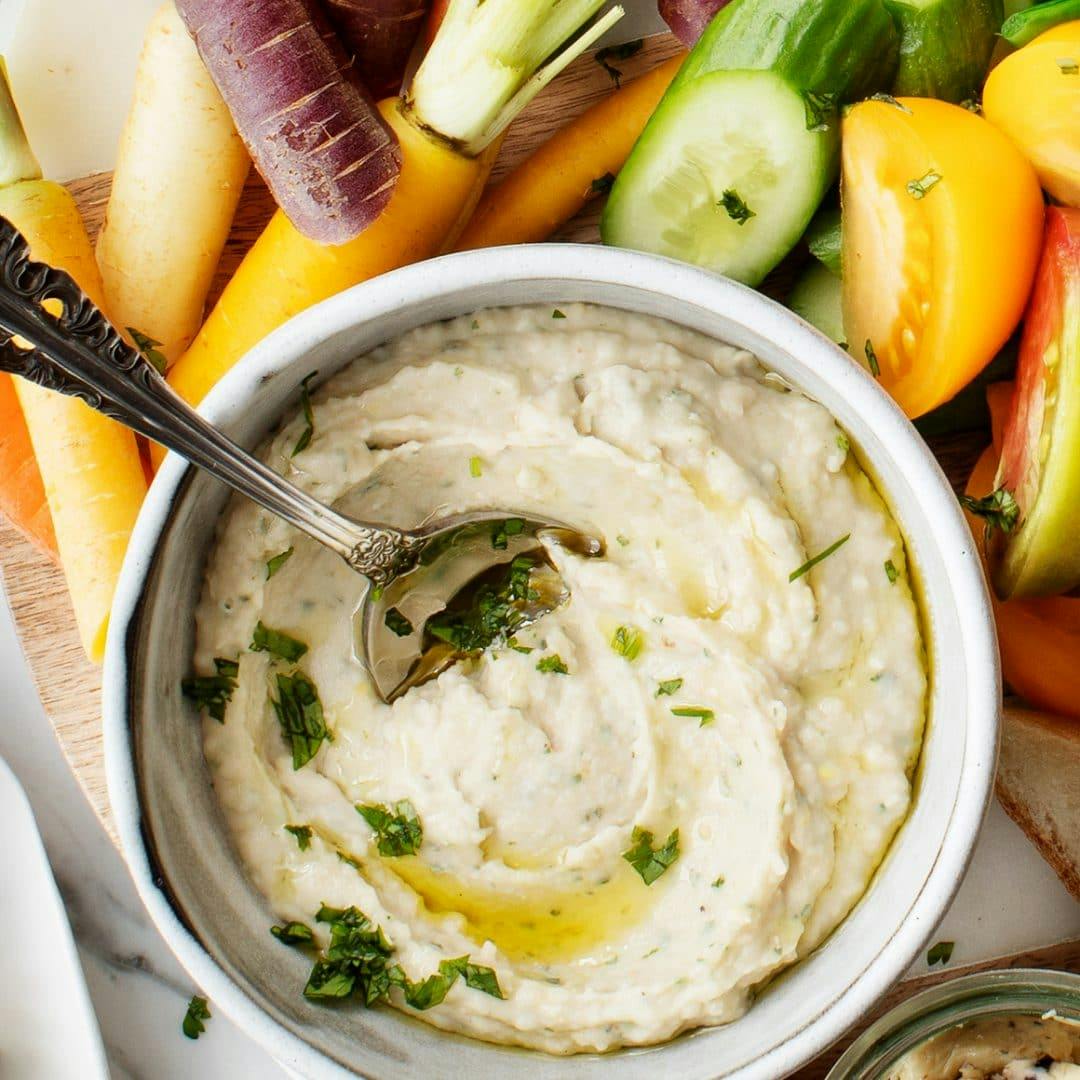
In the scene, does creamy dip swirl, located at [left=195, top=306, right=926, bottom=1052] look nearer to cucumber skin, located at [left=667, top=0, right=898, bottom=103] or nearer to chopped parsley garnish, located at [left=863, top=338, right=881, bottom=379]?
chopped parsley garnish, located at [left=863, top=338, right=881, bottom=379]

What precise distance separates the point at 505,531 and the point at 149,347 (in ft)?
2.16

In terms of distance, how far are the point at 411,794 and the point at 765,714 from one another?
0.50 m

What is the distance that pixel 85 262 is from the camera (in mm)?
1979

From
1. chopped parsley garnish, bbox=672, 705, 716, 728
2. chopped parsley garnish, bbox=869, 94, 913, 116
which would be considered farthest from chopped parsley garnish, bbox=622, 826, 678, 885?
chopped parsley garnish, bbox=869, 94, 913, 116

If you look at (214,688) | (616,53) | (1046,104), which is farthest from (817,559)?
(616,53)

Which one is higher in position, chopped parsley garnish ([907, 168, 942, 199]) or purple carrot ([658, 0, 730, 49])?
purple carrot ([658, 0, 730, 49])

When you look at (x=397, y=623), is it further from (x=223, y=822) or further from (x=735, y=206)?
(x=735, y=206)

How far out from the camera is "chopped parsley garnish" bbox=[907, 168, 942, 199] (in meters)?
1.71

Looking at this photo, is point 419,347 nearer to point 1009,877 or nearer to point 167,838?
point 167,838

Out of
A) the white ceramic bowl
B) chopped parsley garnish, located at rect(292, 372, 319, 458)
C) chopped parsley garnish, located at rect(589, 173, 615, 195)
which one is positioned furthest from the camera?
chopped parsley garnish, located at rect(589, 173, 615, 195)

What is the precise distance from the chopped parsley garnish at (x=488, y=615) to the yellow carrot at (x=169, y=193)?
2.13 ft

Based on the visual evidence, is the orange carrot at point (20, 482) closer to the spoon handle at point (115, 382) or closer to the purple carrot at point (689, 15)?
the spoon handle at point (115, 382)

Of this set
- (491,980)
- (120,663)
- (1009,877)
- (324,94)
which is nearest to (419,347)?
(324,94)

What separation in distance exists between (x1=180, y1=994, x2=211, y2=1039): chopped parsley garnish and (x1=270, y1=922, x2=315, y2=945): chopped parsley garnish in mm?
611
